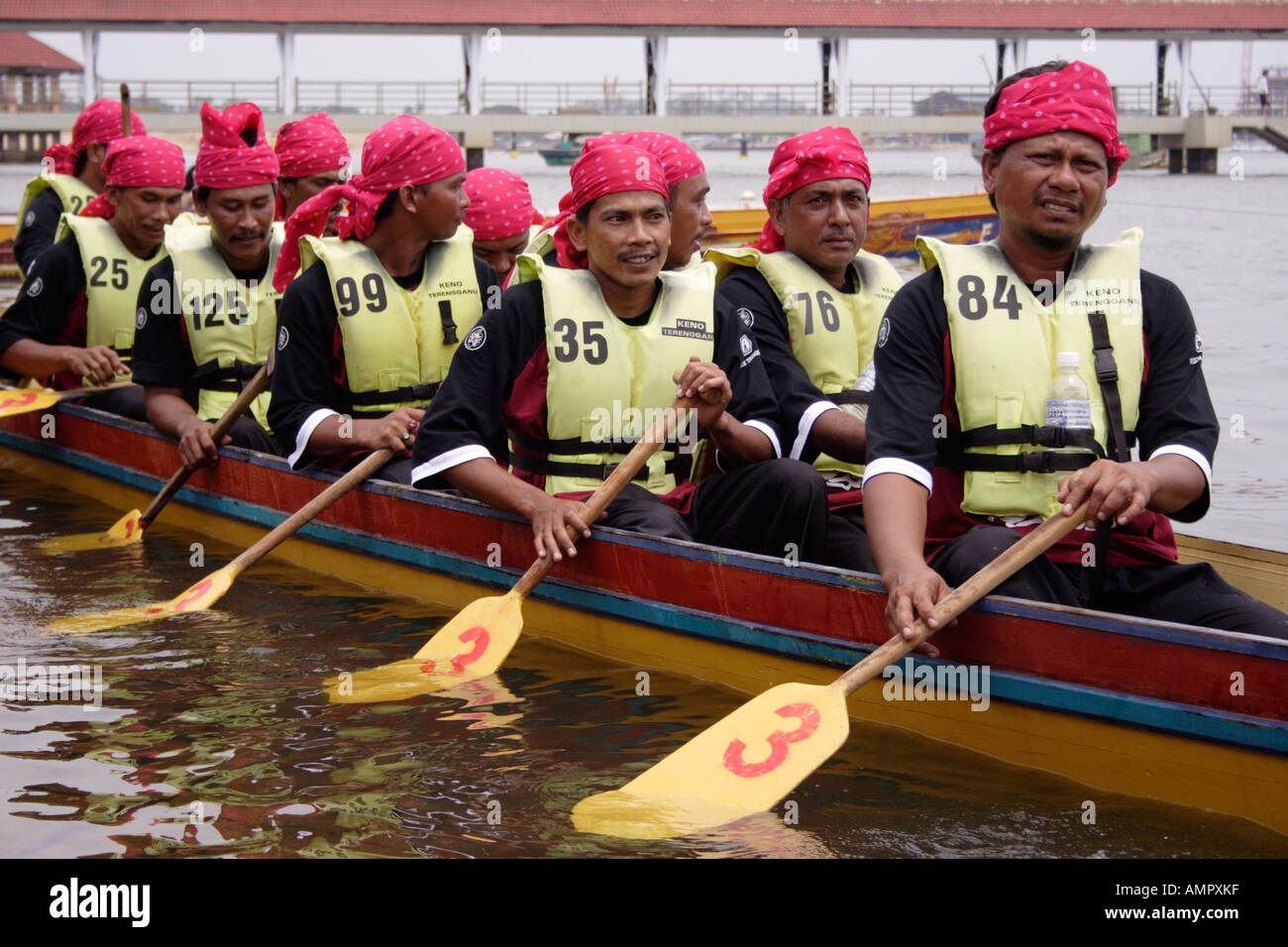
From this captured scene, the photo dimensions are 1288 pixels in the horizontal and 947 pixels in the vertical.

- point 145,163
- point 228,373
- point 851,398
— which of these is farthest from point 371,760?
point 145,163

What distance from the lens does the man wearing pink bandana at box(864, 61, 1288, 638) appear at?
11.7 ft

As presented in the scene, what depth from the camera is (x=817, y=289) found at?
4.92m

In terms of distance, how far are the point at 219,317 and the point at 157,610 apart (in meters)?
1.51

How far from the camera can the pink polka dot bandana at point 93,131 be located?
8.69m

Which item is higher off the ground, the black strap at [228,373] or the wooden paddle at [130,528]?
the black strap at [228,373]

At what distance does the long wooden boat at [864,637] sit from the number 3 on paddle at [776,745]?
0.30 metres

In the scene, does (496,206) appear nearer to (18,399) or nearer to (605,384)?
(605,384)

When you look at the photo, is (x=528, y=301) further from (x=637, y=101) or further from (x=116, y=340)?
(x=637, y=101)

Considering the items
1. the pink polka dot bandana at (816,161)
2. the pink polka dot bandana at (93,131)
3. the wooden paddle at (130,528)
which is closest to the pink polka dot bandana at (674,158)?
the pink polka dot bandana at (816,161)
